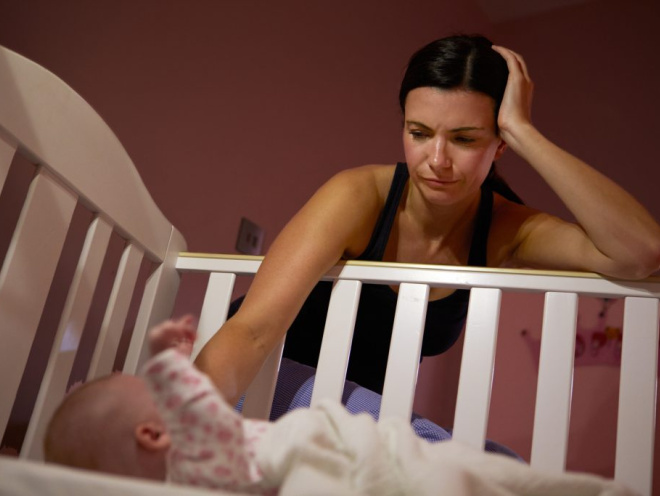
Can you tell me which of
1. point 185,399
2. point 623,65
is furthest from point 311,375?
point 623,65

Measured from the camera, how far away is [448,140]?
1.11m

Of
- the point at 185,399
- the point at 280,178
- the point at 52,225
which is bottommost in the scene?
the point at 185,399

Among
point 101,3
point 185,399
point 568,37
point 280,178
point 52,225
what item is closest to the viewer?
point 185,399

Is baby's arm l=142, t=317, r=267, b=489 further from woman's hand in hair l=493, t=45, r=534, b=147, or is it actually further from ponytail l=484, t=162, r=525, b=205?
ponytail l=484, t=162, r=525, b=205

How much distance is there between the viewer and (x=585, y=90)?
8.84 feet

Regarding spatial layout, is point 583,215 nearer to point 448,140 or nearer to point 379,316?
point 448,140

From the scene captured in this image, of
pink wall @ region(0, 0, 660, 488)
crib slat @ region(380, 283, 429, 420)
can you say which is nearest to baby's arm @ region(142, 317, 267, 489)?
crib slat @ region(380, 283, 429, 420)

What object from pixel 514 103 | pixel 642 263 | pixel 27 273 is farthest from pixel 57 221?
pixel 642 263

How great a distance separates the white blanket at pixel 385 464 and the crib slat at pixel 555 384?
426 mm

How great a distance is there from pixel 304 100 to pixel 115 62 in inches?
26.8

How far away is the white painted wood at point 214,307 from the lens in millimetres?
1191

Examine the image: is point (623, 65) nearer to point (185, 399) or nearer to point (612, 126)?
point (612, 126)

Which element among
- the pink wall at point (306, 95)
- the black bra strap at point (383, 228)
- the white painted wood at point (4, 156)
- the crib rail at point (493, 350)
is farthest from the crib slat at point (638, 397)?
the pink wall at point (306, 95)

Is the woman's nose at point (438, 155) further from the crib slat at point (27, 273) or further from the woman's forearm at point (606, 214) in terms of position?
the crib slat at point (27, 273)
